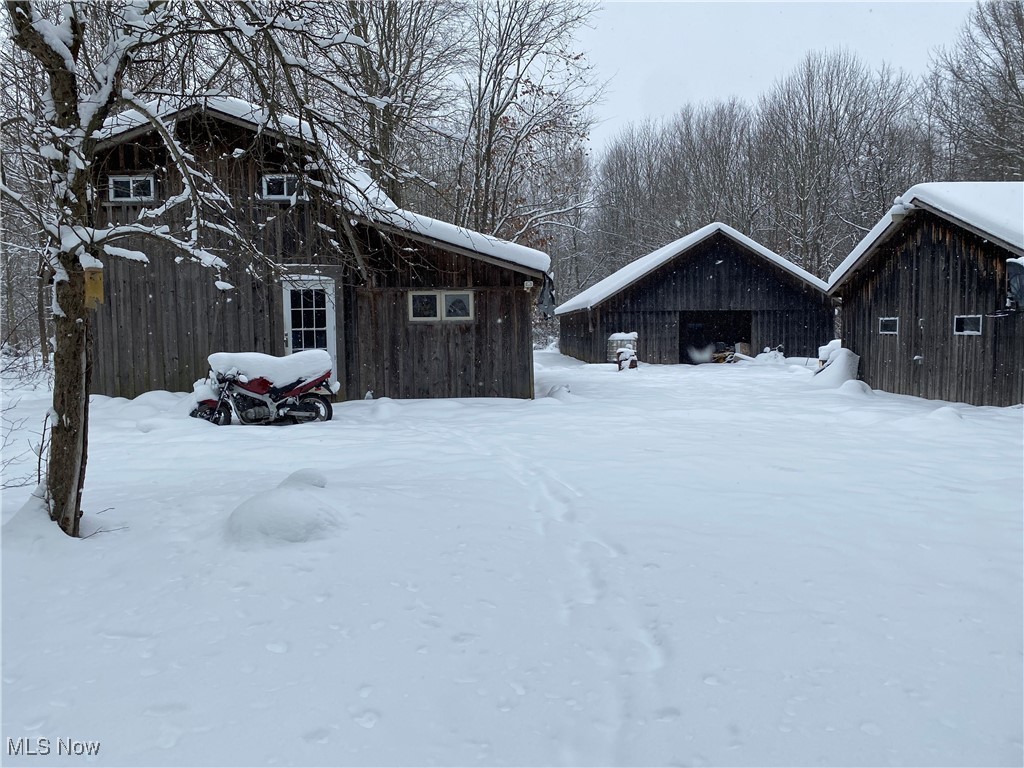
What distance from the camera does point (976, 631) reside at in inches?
127

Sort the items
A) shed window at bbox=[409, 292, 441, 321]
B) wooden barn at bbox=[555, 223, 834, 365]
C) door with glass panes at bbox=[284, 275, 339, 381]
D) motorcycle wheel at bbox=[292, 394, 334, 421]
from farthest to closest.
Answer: wooden barn at bbox=[555, 223, 834, 365], shed window at bbox=[409, 292, 441, 321], door with glass panes at bbox=[284, 275, 339, 381], motorcycle wheel at bbox=[292, 394, 334, 421]

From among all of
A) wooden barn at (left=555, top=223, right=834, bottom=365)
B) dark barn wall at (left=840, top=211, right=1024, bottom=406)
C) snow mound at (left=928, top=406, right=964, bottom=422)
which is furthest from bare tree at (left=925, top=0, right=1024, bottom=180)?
snow mound at (left=928, top=406, right=964, bottom=422)

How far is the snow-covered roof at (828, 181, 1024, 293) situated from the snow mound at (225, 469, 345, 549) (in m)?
11.0

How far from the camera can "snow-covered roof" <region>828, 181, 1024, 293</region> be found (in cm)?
1091

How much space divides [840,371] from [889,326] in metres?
1.63

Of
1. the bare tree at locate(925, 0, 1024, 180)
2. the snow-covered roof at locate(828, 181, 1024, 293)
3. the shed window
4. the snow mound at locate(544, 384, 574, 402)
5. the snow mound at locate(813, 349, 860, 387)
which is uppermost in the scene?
the bare tree at locate(925, 0, 1024, 180)

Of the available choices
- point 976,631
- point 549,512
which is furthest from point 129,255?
point 976,631

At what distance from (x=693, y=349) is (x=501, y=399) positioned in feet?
59.3

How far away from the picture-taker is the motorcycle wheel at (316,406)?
412 inches

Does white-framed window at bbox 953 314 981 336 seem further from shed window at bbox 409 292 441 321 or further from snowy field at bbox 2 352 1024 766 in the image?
shed window at bbox 409 292 441 321

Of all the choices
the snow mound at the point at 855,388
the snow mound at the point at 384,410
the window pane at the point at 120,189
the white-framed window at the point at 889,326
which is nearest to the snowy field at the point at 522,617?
the snow mound at the point at 384,410

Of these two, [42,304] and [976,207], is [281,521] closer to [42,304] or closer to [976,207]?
[42,304]

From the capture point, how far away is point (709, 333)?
30.0 metres

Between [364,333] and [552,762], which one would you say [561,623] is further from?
[364,333]
